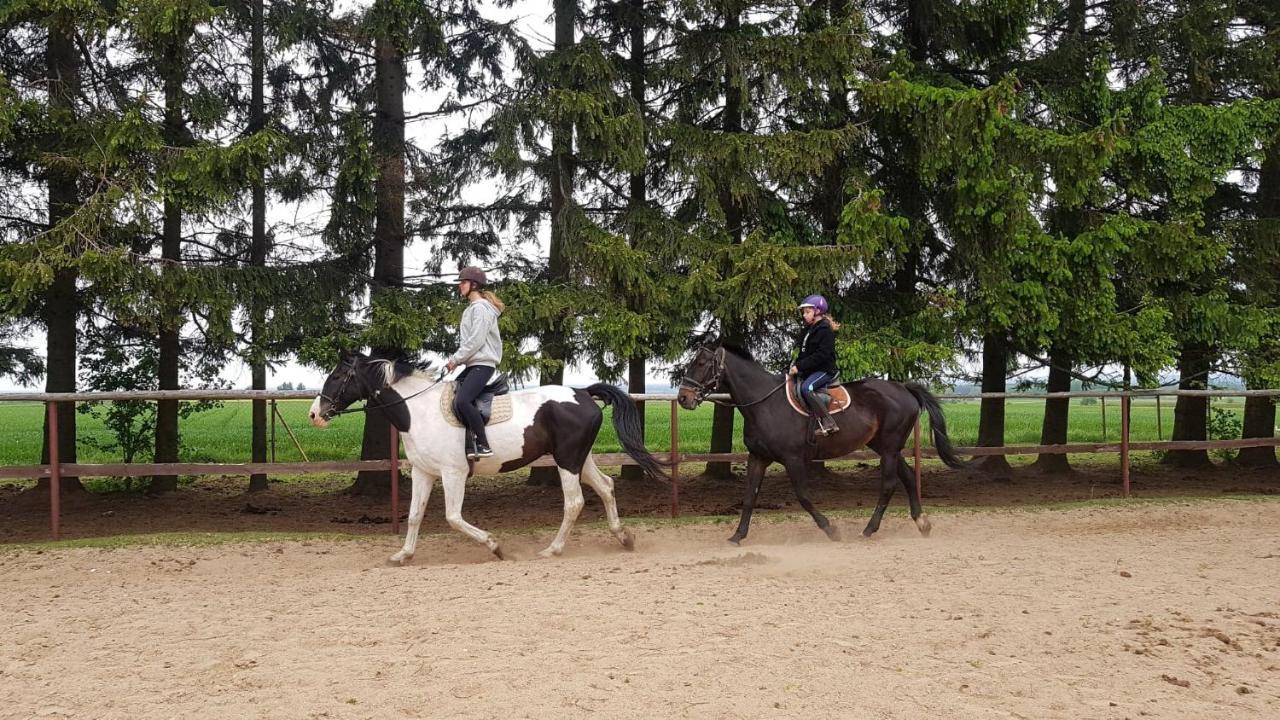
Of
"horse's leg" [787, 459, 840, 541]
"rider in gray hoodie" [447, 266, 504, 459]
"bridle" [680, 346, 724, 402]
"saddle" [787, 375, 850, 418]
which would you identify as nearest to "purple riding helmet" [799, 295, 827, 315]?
"saddle" [787, 375, 850, 418]

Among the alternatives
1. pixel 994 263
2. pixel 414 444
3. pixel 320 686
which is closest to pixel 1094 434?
pixel 994 263

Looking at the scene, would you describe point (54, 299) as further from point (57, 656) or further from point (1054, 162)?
point (1054, 162)

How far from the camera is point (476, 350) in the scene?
24.6ft

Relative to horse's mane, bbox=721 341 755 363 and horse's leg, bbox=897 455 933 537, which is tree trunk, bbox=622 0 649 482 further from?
horse's leg, bbox=897 455 933 537

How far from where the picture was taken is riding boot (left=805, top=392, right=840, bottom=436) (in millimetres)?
8414

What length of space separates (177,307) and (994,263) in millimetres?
10550

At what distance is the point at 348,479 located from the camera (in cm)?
1538

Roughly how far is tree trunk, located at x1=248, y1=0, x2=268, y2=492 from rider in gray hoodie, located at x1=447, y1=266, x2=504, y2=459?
4413mm

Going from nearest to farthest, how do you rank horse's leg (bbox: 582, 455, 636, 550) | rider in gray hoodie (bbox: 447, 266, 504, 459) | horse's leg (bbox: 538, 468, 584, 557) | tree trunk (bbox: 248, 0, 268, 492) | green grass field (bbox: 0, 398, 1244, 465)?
rider in gray hoodie (bbox: 447, 266, 504, 459) < horse's leg (bbox: 538, 468, 584, 557) < horse's leg (bbox: 582, 455, 636, 550) < tree trunk (bbox: 248, 0, 268, 492) < green grass field (bbox: 0, 398, 1244, 465)

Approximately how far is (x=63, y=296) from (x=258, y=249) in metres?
2.61

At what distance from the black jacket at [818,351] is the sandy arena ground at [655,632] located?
6.14 ft

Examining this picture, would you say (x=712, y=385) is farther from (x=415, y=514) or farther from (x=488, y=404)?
(x=415, y=514)

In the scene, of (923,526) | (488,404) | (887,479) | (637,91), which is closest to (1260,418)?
(923,526)

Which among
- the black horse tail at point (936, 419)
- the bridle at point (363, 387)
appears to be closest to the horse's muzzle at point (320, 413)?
the bridle at point (363, 387)
